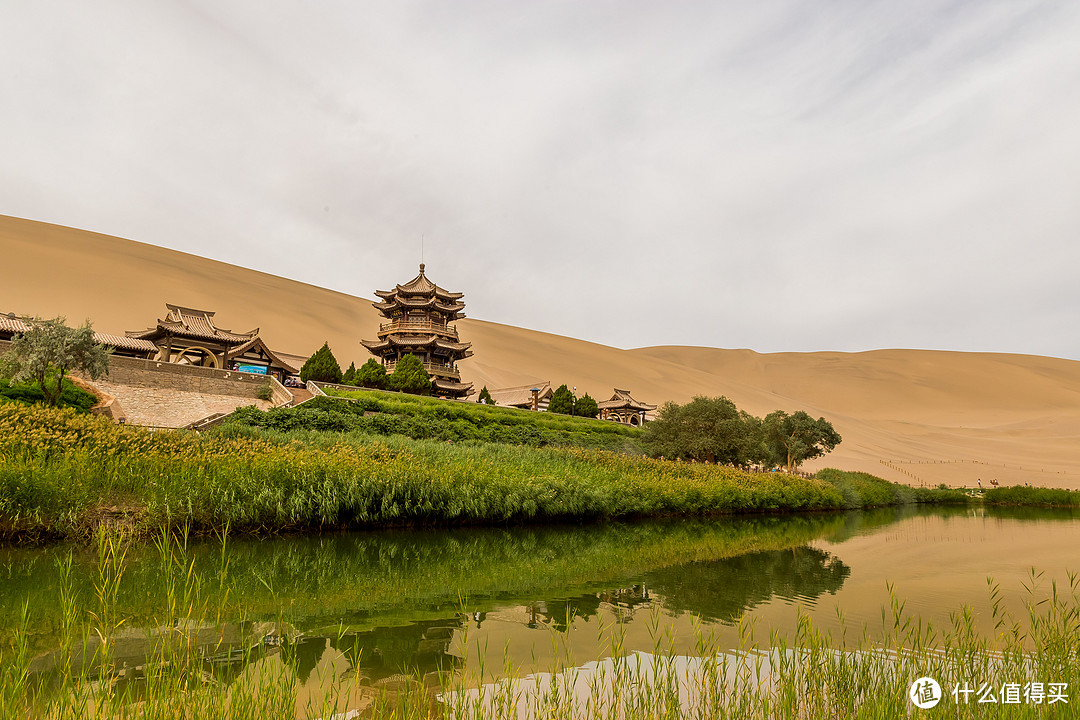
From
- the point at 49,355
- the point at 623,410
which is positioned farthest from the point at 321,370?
the point at 623,410

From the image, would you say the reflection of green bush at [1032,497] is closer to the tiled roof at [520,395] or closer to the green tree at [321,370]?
the tiled roof at [520,395]

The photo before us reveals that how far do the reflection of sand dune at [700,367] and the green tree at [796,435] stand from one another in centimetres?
2245

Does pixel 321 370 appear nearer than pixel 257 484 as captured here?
No

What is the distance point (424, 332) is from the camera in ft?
183

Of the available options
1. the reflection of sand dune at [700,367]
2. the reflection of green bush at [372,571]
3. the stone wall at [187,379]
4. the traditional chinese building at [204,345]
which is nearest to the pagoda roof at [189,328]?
the traditional chinese building at [204,345]

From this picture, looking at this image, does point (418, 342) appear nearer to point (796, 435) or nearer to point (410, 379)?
point (410, 379)

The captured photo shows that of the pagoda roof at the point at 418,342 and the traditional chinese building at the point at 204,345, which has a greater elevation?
the pagoda roof at the point at 418,342

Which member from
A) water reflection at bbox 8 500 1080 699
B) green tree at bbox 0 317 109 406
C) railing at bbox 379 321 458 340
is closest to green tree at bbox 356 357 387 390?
railing at bbox 379 321 458 340

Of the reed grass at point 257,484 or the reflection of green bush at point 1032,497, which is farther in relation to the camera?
the reflection of green bush at point 1032,497

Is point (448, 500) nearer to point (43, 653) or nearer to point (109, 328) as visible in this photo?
point (43, 653)

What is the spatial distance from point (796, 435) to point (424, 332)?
105 ft

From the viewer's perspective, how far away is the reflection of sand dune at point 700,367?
74562mm

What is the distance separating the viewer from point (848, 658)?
6.09 meters

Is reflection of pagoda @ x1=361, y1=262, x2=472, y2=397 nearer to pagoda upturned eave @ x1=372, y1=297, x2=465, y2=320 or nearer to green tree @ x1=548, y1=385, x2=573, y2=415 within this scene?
pagoda upturned eave @ x1=372, y1=297, x2=465, y2=320
